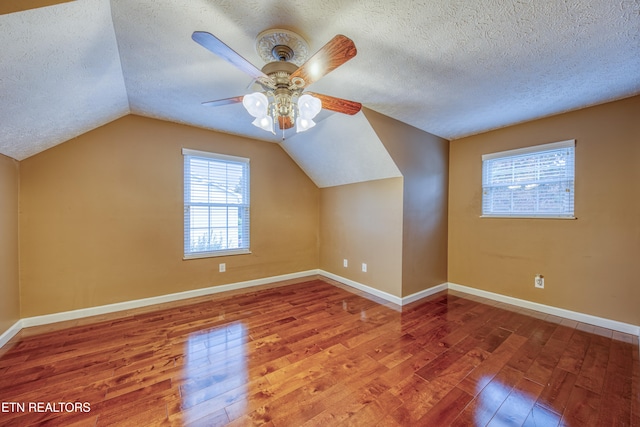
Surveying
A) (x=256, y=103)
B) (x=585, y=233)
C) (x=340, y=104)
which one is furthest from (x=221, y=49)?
(x=585, y=233)

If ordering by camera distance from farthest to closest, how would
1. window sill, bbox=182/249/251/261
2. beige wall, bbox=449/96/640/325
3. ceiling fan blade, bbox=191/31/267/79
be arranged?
window sill, bbox=182/249/251/261 < beige wall, bbox=449/96/640/325 < ceiling fan blade, bbox=191/31/267/79

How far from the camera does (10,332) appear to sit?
7.20 feet

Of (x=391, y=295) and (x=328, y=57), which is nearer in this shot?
(x=328, y=57)

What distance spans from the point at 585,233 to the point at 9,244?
565 centimetres

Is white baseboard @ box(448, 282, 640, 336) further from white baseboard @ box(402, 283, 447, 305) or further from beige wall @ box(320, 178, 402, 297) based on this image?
beige wall @ box(320, 178, 402, 297)

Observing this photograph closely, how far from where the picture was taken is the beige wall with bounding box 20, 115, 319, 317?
2447 mm

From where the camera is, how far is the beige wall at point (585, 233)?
2.34 metres

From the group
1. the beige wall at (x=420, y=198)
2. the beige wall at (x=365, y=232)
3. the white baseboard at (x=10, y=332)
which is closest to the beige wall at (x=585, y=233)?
the beige wall at (x=420, y=198)

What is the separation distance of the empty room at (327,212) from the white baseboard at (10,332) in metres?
0.02

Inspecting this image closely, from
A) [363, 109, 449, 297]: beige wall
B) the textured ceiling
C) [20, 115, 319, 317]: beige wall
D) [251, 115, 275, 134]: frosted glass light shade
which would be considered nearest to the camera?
the textured ceiling

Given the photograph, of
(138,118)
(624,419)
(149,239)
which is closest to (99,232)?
(149,239)

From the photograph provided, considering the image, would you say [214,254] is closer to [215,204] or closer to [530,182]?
[215,204]

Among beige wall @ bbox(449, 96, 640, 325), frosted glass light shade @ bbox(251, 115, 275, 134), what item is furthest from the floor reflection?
beige wall @ bbox(449, 96, 640, 325)

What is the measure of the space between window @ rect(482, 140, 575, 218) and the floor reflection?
3434 millimetres
